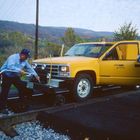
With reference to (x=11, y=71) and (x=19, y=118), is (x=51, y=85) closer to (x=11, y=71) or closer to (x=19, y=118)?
(x=11, y=71)

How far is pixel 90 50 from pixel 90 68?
1.14 metres

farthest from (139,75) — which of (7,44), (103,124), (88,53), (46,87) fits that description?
(7,44)

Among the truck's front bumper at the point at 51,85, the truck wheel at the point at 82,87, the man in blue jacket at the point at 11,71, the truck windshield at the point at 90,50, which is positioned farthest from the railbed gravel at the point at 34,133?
the truck windshield at the point at 90,50

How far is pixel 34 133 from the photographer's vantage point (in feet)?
22.9

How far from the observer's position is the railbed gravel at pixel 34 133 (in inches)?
263

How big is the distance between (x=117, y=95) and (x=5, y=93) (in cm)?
446

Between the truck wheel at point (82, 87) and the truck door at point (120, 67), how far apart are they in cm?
66

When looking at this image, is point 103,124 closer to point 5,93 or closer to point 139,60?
point 5,93

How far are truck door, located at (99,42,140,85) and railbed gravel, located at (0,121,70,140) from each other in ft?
12.9

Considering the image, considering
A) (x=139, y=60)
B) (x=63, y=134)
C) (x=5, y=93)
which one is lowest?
(x=63, y=134)

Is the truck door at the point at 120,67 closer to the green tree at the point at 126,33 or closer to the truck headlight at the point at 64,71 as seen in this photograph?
the truck headlight at the point at 64,71

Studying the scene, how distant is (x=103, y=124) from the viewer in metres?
7.28

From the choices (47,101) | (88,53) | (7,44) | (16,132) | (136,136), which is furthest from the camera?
(7,44)

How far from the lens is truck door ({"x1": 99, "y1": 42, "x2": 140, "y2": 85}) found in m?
10.8
